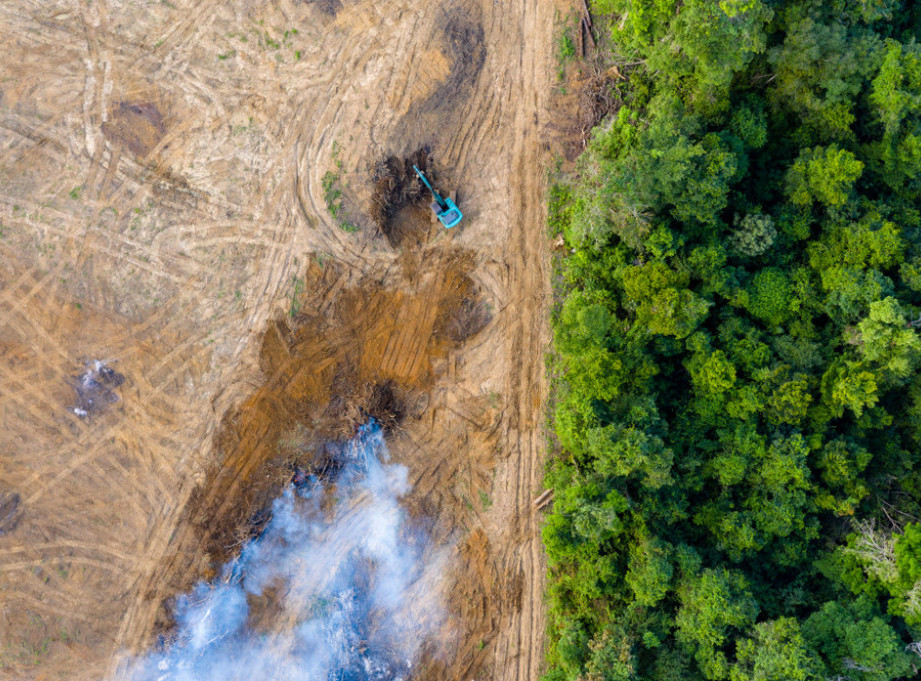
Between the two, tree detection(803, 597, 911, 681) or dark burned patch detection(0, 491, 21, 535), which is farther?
dark burned patch detection(0, 491, 21, 535)

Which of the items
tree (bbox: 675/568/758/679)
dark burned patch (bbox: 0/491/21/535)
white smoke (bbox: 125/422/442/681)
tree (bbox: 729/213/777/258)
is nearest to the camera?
tree (bbox: 675/568/758/679)

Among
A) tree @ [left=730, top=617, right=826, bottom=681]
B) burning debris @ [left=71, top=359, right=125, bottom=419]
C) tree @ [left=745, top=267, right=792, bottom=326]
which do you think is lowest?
tree @ [left=730, top=617, right=826, bottom=681]

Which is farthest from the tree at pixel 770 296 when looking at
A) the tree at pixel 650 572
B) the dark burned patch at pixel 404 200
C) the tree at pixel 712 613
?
the dark burned patch at pixel 404 200

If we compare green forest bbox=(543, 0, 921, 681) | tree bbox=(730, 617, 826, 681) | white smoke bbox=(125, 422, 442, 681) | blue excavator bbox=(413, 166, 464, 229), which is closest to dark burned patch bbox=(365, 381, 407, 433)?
white smoke bbox=(125, 422, 442, 681)

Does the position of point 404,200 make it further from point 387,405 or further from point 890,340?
point 890,340

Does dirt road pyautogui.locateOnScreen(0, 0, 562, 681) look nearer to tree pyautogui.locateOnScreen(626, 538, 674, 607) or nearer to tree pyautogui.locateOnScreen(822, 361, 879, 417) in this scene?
tree pyautogui.locateOnScreen(626, 538, 674, 607)

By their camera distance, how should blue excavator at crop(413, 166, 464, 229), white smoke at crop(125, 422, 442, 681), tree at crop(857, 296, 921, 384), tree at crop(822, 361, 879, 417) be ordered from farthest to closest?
blue excavator at crop(413, 166, 464, 229), white smoke at crop(125, 422, 442, 681), tree at crop(822, 361, 879, 417), tree at crop(857, 296, 921, 384)

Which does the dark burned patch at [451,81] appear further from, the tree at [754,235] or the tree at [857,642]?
the tree at [857,642]

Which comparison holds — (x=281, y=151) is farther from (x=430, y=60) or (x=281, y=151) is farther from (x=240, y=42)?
(x=430, y=60)
